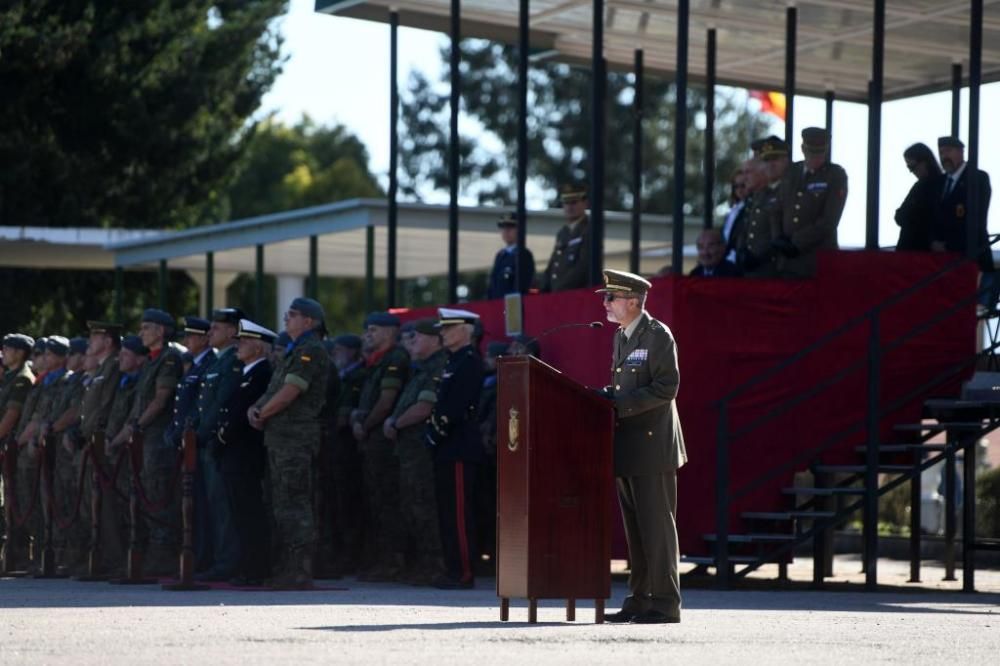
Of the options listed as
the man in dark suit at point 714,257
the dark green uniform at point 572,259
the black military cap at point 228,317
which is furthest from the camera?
the dark green uniform at point 572,259

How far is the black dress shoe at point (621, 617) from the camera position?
1023 cm

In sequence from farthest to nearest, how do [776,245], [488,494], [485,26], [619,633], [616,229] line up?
[616,229] < [485,26] < [488,494] < [776,245] < [619,633]

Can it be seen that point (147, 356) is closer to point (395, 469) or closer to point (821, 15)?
point (395, 469)

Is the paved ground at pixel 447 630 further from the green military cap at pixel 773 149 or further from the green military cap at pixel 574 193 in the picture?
the green military cap at pixel 574 193

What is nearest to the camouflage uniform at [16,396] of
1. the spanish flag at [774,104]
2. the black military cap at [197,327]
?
the black military cap at [197,327]

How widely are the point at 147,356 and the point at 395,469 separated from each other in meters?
2.12

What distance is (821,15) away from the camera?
700 inches

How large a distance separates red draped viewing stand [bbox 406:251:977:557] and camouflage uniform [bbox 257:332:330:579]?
8.22 ft

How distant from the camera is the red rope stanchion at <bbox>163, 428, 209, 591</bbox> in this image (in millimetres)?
13344

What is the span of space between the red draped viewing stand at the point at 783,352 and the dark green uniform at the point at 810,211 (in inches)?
6.2

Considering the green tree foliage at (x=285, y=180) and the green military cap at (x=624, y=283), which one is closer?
the green military cap at (x=624, y=283)

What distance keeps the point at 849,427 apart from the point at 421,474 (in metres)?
3.15

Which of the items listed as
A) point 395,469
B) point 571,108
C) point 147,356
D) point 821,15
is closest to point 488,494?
point 395,469

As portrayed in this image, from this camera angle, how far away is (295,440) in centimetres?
1345
